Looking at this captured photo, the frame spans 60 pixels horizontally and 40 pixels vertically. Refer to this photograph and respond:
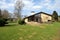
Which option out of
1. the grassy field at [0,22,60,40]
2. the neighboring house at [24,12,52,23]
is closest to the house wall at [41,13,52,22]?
the neighboring house at [24,12,52,23]

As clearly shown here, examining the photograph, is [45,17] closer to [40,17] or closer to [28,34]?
[40,17]

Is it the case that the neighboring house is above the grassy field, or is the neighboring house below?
above

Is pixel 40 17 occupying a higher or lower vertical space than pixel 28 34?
higher

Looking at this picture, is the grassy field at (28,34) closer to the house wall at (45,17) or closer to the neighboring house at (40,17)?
the neighboring house at (40,17)

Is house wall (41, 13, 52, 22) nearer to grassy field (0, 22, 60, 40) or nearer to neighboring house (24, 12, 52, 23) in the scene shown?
neighboring house (24, 12, 52, 23)

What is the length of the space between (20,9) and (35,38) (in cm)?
6446

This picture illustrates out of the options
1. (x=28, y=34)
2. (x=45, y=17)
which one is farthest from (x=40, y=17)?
(x=28, y=34)

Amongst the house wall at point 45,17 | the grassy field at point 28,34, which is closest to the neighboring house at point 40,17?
the house wall at point 45,17

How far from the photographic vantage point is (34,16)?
58656 mm

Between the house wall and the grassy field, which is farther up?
the house wall

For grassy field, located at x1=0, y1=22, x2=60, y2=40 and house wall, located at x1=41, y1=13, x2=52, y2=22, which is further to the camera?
house wall, located at x1=41, y1=13, x2=52, y2=22

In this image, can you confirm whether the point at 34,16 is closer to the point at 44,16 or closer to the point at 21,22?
the point at 44,16

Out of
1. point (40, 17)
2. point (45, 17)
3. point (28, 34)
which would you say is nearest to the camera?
point (28, 34)

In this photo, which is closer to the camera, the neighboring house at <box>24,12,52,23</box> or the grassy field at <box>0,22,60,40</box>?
the grassy field at <box>0,22,60,40</box>
